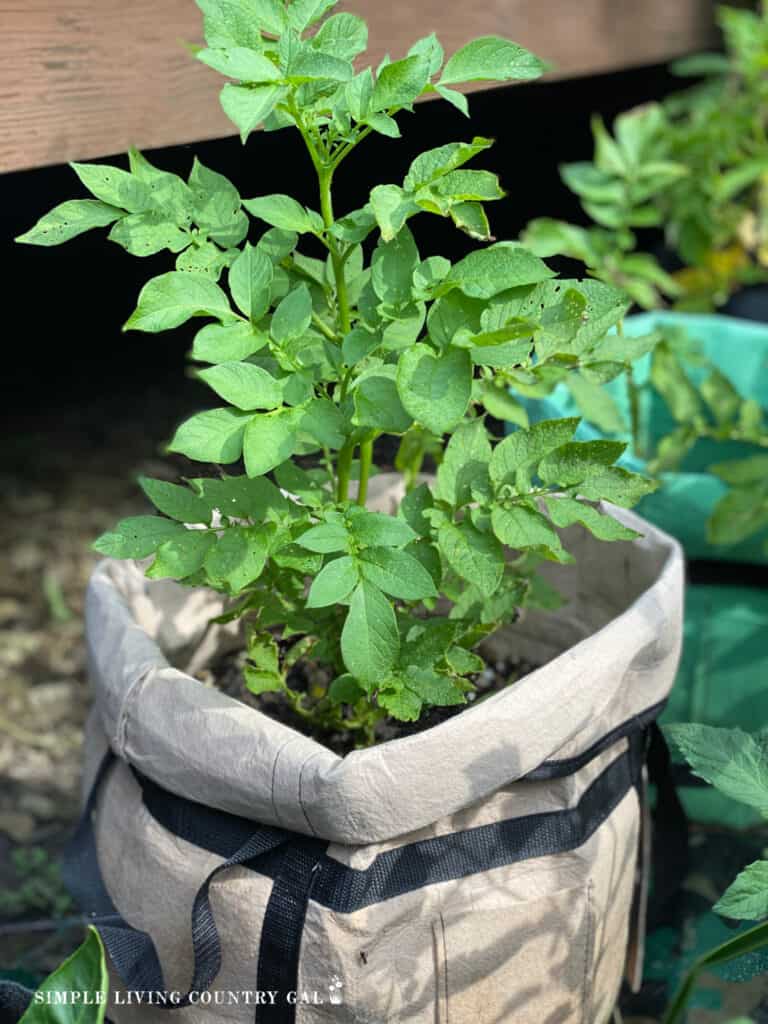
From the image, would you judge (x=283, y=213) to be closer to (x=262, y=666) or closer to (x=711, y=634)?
(x=262, y=666)

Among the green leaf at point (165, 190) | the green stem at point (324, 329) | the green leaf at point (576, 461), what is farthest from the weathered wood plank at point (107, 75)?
the green leaf at point (576, 461)

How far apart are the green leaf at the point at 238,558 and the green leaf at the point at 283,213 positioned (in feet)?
0.72

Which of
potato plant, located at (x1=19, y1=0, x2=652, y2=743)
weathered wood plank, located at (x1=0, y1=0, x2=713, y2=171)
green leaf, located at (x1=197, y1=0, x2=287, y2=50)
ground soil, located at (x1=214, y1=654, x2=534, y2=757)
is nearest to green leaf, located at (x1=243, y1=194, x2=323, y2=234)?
potato plant, located at (x1=19, y1=0, x2=652, y2=743)

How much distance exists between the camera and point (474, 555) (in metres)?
0.90

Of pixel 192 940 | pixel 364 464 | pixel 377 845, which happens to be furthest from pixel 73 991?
pixel 364 464

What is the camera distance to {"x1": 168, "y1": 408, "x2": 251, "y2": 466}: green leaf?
2.63ft

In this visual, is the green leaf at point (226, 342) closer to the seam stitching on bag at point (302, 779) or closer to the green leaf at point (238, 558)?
the green leaf at point (238, 558)

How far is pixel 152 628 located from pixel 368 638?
1.18 feet

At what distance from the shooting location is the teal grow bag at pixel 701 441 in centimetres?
142

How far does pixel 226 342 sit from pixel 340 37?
0.76ft

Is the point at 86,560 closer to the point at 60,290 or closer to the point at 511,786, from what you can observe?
the point at 60,290

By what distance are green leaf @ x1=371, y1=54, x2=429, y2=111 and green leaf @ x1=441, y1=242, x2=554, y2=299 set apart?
115 mm

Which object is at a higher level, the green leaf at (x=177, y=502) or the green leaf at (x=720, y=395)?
the green leaf at (x=177, y=502)

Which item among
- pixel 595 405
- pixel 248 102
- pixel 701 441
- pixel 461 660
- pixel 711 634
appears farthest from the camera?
pixel 701 441
